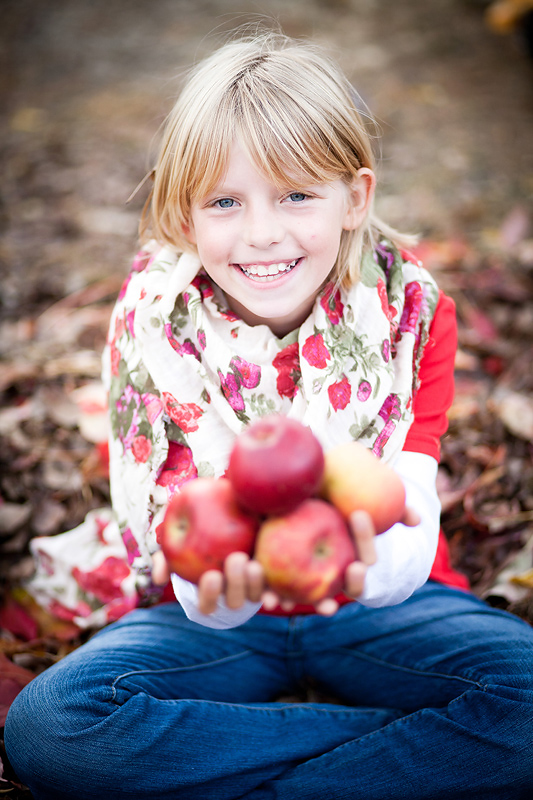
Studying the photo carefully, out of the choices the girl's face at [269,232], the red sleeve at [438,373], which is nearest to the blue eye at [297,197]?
the girl's face at [269,232]

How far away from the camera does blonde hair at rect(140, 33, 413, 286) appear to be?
1270mm

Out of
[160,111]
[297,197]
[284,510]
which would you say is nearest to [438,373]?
[297,197]

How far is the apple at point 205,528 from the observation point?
944 millimetres

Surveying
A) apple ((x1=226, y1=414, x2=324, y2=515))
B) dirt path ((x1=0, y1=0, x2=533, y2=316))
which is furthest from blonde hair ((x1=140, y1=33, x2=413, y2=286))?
dirt path ((x1=0, y1=0, x2=533, y2=316))

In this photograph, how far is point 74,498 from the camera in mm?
2244

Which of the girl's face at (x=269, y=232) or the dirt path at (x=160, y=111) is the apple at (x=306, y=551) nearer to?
the girl's face at (x=269, y=232)

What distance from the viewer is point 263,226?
4.24ft

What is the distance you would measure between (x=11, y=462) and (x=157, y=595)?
3.14ft

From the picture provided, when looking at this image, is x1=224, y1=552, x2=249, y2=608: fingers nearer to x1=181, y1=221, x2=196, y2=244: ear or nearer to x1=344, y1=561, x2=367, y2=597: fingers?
x1=344, y1=561, x2=367, y2=597: fingers

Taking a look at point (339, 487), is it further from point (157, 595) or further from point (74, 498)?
point (74, 498)

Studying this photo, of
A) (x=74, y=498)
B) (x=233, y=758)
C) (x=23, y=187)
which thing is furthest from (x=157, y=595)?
(x=23, y=187)

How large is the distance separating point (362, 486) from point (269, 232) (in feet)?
1.88

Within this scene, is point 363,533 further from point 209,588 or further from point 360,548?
point 209,588

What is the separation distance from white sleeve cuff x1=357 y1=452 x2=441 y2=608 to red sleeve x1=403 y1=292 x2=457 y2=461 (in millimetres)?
181
